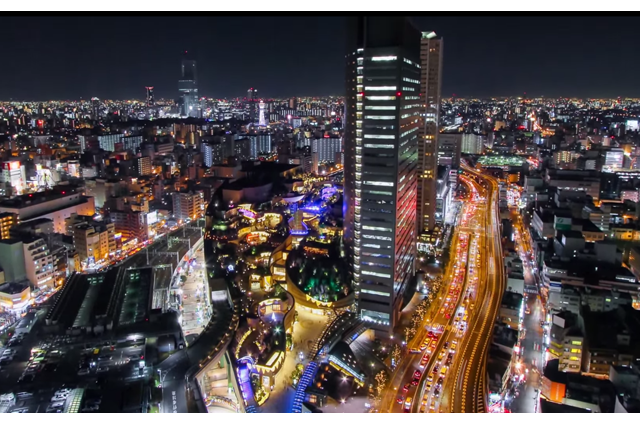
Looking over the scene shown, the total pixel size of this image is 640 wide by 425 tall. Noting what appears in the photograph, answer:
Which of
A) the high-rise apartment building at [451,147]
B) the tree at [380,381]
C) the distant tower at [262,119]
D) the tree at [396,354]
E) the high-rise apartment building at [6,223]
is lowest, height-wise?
the tree at [380,381]

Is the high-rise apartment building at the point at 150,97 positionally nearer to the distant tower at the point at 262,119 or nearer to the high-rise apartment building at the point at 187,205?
the high-rise apartment building at the point at 187,205

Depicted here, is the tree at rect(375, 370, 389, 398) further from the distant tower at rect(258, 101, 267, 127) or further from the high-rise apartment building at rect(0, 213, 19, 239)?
the distant tower at rect(258, 101, 267, 127)

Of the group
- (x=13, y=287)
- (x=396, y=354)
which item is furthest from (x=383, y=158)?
(x=13, y=287)

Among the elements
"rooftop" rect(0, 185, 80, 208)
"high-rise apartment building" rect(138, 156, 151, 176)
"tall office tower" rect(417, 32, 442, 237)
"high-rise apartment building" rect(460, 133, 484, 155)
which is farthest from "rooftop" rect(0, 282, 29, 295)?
"high-rise apartment building" rect(460, 133, 484, 155)

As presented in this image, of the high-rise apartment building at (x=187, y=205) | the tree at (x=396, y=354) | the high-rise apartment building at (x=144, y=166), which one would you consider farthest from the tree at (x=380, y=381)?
the high-rise apartment building at (x=144, y=166)
